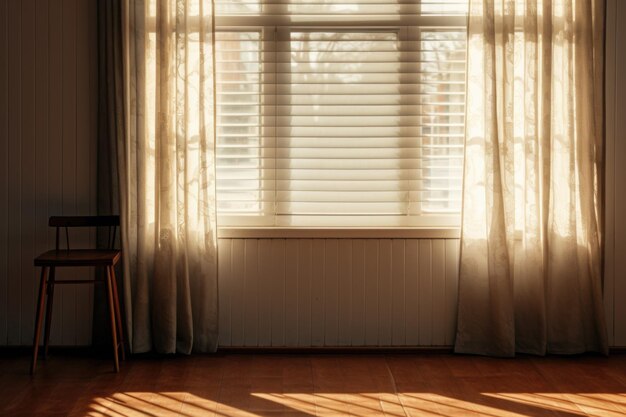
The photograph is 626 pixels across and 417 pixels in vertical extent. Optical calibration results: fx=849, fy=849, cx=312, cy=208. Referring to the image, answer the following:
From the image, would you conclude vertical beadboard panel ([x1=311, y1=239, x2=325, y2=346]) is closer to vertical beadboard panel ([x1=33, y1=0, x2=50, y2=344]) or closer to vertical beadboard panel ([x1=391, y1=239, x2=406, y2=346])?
vertical beadboard panel ([x1=391, y1=239, x2=406, y2=346])

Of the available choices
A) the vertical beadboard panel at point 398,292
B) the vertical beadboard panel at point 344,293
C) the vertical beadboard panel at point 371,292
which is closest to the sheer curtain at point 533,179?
the vertical beadboard panel at point 398,292

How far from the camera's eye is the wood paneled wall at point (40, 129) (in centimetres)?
446

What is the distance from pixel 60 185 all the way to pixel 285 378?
1.59m

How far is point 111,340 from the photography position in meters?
4.48

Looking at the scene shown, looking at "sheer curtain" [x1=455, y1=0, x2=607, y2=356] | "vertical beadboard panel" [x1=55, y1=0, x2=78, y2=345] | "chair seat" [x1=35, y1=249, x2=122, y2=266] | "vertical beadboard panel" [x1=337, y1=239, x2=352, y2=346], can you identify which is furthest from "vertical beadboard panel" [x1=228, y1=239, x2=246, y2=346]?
"sheer curtain" [x1=455, y1=0, x2=607, y2=356]

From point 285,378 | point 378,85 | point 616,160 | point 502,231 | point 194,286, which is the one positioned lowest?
point 285,378

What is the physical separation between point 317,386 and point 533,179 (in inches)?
61.9

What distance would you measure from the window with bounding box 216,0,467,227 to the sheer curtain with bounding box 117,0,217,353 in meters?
0.17

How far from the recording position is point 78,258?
4.04 metres

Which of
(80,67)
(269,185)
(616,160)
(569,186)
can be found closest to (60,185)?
(80,67)

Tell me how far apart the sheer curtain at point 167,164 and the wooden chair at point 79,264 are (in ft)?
0.29

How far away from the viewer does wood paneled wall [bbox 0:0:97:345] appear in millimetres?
4457

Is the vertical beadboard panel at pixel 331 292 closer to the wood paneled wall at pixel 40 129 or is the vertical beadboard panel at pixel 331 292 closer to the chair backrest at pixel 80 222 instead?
the chair backrest at pixel 80 222

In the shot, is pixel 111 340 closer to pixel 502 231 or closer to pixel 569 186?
pixel 502 231
